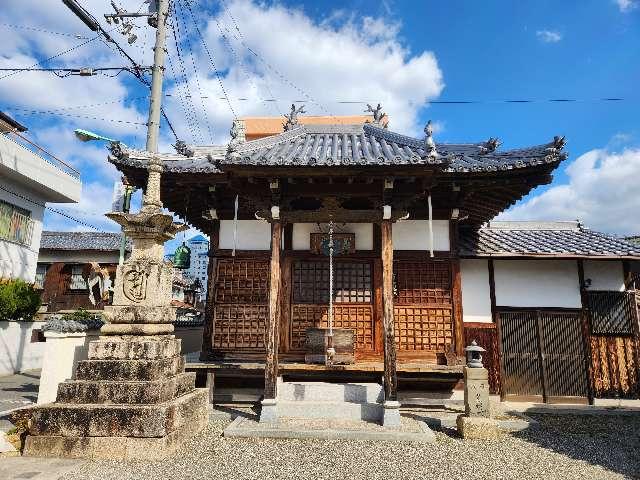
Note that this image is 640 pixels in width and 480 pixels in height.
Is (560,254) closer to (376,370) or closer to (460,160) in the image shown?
(460,160)

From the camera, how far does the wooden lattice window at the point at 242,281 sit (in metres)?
10.9

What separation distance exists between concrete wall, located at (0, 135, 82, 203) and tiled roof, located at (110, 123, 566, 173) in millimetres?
11932

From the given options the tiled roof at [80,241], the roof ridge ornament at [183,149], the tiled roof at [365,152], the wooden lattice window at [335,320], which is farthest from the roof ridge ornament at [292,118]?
the tiled roof at [80,241]

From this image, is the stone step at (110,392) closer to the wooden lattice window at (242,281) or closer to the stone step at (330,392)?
the stone step at (330,392)

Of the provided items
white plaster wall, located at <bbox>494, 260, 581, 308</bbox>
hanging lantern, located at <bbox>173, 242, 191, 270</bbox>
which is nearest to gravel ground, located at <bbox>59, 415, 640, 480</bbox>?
white plaster wall, located at <bbox>494, 260, 581, 308</bbox>

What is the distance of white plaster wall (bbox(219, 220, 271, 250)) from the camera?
36.7ft

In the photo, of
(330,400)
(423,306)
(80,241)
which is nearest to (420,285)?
(423,306)

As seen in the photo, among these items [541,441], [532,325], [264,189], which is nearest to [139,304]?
[264,189]

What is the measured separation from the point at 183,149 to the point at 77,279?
22452 mm

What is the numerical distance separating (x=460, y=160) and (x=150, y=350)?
845 cm

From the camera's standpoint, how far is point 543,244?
11.9m

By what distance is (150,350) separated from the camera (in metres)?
7.02

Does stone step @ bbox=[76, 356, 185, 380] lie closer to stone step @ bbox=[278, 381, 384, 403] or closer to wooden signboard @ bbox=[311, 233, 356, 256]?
stone step @ bbox=[278, 381, 384, 403]

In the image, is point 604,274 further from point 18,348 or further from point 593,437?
point 18,348
